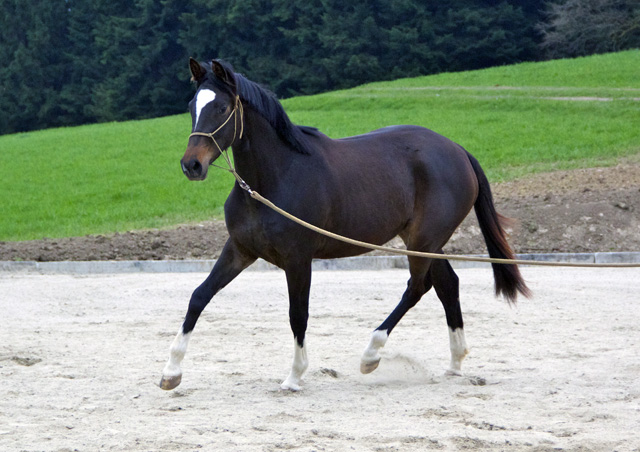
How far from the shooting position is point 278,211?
5.11 metres

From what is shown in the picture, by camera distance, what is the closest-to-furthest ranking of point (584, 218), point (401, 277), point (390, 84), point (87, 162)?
1. point (401, 277)
2. point (584, 218)
3. point (87, 162)
4. point (390, 84)

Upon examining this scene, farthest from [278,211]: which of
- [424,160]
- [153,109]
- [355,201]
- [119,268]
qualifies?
[153,109]

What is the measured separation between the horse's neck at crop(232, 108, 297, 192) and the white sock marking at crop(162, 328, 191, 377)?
111cm

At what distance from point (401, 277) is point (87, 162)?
53.0 feet

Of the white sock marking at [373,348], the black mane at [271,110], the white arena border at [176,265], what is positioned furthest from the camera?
the white arena border at [176,265]

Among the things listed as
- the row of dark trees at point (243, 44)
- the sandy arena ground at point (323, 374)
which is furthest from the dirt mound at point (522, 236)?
the row of dark trees at point (243, 44)

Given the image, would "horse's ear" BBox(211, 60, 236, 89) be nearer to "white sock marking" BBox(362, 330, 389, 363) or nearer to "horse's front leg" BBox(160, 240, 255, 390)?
"horse's front leg" BBox(160, 240, 255, 390)

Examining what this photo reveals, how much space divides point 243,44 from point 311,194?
51831 millimetres

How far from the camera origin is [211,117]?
4961mm

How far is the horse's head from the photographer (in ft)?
15.8

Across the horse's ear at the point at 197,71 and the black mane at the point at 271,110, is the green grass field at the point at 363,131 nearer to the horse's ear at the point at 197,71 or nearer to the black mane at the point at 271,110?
the black mane at the point at 271,110

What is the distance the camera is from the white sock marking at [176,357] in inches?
201

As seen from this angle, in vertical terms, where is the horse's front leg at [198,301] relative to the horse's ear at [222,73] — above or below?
below

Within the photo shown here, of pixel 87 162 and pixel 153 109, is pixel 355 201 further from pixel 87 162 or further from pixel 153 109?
pixel 153 109
